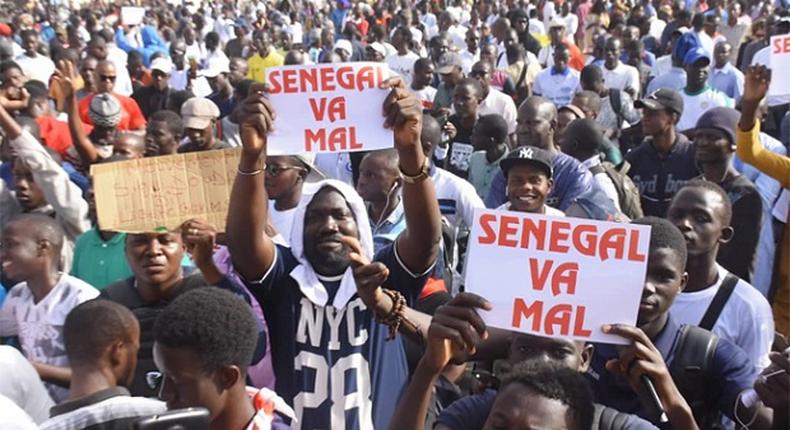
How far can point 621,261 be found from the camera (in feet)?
9.68

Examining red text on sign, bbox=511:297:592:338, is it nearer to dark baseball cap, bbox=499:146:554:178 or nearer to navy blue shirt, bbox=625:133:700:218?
dark baseball cap, bbox=499:146:554:178

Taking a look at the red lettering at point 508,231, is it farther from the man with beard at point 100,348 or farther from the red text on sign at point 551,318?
the man with beard at point 100,348

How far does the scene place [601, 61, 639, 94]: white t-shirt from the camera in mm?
10688

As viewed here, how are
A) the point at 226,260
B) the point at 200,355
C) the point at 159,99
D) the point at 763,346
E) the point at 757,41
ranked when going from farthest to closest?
the point at 757,41 → the point at 159,99 → the point at 226,260 → the point at 763,346 → the point at 200,355

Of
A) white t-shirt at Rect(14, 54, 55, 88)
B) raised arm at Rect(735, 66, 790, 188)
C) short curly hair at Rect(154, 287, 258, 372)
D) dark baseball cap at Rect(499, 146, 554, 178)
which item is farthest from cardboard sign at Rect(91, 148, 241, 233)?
white t-shirt at Rect(14, 54, 55, 88)

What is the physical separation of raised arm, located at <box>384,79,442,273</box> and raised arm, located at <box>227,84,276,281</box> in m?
0.44

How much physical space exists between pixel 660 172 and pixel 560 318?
3.59 metres

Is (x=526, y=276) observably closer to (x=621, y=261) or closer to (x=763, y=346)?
(x=621, y=261)

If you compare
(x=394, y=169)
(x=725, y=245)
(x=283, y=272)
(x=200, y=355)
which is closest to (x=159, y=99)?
(x=394, y=169)

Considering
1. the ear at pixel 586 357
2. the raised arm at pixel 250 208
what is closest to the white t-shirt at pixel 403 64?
the raised arm at pixel 250 208

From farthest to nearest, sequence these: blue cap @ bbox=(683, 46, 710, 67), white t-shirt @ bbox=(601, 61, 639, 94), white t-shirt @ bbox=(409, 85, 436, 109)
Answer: white t-shirt @ bbox=(601, 61, 639, 94) < white t-shirt @ bbox=(409, 85, 436, 109) < blue cap @ bbox=(683, 46, 710, 67)

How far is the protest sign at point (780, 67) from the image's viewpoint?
5547 millimetres

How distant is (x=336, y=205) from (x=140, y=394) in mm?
933

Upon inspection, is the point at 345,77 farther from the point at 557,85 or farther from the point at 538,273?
the point at 557,85
